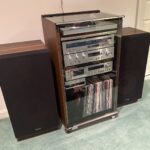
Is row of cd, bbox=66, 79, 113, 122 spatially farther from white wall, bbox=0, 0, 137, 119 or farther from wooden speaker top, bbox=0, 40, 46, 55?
white wall, bbox=0, 0, 137, 119

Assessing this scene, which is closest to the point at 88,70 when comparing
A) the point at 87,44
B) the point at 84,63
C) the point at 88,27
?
the point at 84,63

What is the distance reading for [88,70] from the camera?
1.42 meters

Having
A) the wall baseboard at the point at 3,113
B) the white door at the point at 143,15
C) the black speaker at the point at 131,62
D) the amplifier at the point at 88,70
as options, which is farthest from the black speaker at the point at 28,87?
the white door at the point at 143,15

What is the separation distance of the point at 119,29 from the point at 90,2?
18.4 inches

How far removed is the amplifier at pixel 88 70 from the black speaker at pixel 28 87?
146 mm

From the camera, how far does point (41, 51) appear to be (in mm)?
1241

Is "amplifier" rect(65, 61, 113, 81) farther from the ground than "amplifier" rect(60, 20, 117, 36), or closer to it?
closer to it

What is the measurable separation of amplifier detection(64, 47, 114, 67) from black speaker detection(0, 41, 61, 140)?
149mm

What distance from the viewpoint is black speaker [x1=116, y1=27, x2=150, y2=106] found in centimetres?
155

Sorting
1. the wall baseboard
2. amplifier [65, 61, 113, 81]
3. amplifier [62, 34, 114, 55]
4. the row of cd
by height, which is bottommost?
the wall baseboard

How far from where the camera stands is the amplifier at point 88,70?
1377 millimetres

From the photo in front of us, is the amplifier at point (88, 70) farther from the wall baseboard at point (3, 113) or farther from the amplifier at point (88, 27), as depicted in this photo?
the wall baseboard at point (3, 113)

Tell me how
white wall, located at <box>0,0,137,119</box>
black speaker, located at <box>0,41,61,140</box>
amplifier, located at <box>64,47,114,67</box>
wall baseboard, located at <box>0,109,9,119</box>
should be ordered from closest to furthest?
black speaker, located at <box>0,41,61,140</box>
amplifier, located at <box>64,47,114,67</box>
white wall, located at <box>0,0,137,119</box>
wall baseboard, located at <box>0,109,9,119</box>

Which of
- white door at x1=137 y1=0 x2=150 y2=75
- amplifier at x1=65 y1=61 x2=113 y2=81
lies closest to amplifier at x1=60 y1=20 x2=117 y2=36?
amplifier at x1=65 y1=61 x2=113 y2=81
